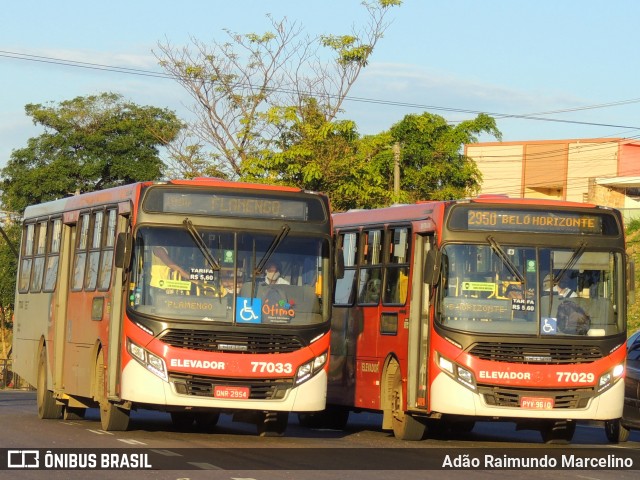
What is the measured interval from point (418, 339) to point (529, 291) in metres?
1.53

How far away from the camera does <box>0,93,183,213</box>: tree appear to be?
67438 mm

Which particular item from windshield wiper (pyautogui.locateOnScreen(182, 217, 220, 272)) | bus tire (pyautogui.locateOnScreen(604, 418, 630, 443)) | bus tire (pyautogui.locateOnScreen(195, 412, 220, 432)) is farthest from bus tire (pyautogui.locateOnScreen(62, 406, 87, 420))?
bus tire (pyautogui.locateOnScreen(604, 418, 630, 443))

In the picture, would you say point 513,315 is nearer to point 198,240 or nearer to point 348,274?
point 198,240

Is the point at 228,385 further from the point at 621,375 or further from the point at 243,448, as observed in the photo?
the point at 621,375

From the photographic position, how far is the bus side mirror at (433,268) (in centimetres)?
1664

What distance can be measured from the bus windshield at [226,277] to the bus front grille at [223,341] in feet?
0.51

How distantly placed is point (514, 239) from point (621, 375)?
2.11 metres

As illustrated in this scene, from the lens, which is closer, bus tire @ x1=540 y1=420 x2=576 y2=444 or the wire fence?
bus tire @ x1=540 y1=420 x2=576 y2=444

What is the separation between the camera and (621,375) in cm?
1703

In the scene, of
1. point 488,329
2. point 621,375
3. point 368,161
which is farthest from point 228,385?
point 368,161

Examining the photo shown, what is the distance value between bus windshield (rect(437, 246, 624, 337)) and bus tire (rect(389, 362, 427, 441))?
63.6 inches

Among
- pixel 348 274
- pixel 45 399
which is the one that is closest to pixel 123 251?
pixel 348 274

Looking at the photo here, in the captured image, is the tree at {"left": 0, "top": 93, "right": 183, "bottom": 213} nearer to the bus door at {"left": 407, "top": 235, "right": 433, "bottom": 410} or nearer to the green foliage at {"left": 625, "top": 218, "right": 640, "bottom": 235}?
the green foliage at {"left": 625, "top": 218, "right": 640, "bottom": 235}

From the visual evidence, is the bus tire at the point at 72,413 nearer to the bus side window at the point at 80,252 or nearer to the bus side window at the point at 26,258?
the bus side window at the point at 80,252
